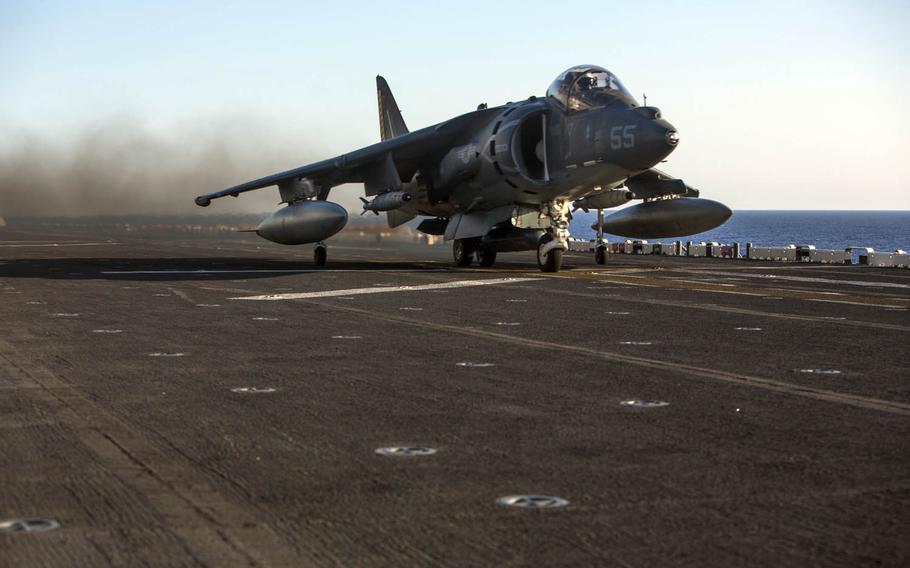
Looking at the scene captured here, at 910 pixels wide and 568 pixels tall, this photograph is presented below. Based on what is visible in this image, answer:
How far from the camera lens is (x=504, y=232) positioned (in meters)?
33.3

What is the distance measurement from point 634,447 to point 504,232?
25.4 metres

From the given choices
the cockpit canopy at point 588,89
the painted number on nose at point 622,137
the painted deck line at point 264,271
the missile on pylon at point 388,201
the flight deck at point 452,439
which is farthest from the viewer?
the missile on pylon at point 388,201

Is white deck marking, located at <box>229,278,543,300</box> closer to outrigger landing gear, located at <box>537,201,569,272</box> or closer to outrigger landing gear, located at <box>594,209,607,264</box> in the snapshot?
outrigger landing gear, located at <box>537,201,569,272</box>

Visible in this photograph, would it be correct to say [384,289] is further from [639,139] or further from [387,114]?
[387,114]

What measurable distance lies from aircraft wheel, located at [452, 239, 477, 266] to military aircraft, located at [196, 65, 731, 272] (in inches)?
1.2

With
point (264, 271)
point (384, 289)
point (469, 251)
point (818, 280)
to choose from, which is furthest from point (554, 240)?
point (264, 271)

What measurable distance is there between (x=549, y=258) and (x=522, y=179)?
8.25 feet

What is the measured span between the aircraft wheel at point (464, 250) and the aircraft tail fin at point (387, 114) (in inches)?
395

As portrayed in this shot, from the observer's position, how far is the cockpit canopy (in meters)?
28.8

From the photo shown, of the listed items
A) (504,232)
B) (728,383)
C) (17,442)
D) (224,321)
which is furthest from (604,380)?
(504,232)

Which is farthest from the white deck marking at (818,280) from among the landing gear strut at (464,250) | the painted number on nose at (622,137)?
the landing gear strut at (464,250)

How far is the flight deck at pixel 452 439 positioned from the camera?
5.64 meters

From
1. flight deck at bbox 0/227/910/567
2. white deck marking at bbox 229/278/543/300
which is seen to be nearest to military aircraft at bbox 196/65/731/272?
white deck marking at bbox 229/278/543/300

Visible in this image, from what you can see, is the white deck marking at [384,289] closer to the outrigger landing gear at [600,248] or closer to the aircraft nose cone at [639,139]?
the aircraft nose cone at [639,139]
